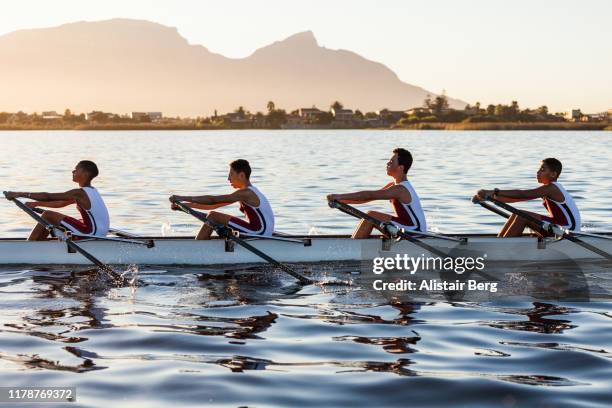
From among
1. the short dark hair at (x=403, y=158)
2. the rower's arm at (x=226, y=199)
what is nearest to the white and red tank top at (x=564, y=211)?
the short dark hair at (x=403, y=158)

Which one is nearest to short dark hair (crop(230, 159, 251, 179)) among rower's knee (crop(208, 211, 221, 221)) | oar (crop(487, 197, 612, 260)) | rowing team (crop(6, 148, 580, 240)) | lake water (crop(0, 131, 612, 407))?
rowing team (crop(6, 148, 580, 240))

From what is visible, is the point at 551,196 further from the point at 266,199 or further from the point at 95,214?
the point at 95,214

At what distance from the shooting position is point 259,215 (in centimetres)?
1599

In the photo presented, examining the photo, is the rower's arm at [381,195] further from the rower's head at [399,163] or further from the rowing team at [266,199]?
the rower's head at [399,163]

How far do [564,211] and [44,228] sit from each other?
925 cm

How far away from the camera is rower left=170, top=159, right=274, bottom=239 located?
1575 cm

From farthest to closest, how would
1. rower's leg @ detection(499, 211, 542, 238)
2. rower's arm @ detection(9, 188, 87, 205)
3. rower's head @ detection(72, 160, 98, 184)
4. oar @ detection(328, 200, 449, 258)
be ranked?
rower's leg @ detection(499, 211, 542, 238)
rower's head @ detection(72, 160, 98, 184)
rower's arm @ detection(9, 188, 87, 205)
oar @ detection(328, 200, 449, 258)

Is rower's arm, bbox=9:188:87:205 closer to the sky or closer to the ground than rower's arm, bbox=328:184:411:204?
Answer: closer to the ground

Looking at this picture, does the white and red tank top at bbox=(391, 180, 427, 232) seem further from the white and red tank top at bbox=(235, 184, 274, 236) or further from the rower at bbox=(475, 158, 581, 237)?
the white and red tank top at bbox=(235, 184, 274, 236)

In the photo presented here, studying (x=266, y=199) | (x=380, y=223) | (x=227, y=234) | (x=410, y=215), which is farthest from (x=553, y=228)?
(x=227, y=234)

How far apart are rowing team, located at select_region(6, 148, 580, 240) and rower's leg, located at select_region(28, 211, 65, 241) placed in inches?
0.7

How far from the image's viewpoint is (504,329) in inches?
455

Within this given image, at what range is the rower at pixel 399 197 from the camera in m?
15.5

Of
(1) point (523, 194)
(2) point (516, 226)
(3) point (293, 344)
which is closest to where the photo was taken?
(3) point (293, 344)
